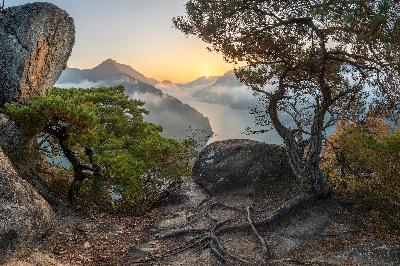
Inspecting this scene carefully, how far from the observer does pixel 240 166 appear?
20.6 meters

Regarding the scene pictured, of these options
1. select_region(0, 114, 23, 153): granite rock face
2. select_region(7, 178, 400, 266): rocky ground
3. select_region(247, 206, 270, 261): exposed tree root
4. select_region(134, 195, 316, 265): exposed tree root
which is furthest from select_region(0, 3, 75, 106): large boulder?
select_region(247, 206, 270, 261): exposed tree root

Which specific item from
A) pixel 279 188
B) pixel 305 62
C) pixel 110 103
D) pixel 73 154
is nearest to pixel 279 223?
pixel 279 188

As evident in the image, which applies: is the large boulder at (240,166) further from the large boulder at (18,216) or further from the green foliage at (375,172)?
the large boulder at (18,216)

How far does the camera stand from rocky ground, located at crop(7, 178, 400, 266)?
1298cm

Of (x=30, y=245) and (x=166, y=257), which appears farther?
(x=166, y=257)

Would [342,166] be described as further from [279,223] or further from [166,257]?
[166,257]

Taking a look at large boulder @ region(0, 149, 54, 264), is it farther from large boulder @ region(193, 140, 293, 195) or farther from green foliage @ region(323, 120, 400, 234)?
green foliage @ region(323, 120, 400, 234)

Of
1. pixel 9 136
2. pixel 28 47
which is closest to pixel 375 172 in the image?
pixel 9 136

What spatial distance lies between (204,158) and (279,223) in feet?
23.8

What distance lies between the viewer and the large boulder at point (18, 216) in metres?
11.5

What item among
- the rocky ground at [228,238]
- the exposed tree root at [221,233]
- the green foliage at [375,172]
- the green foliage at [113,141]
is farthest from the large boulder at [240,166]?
the exposed tree root at [221,233]

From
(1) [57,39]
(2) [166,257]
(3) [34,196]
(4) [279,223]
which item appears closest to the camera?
(3) [34,196]

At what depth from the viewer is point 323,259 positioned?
1257 centimetres

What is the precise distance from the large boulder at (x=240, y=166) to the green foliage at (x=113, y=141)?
1788mm
